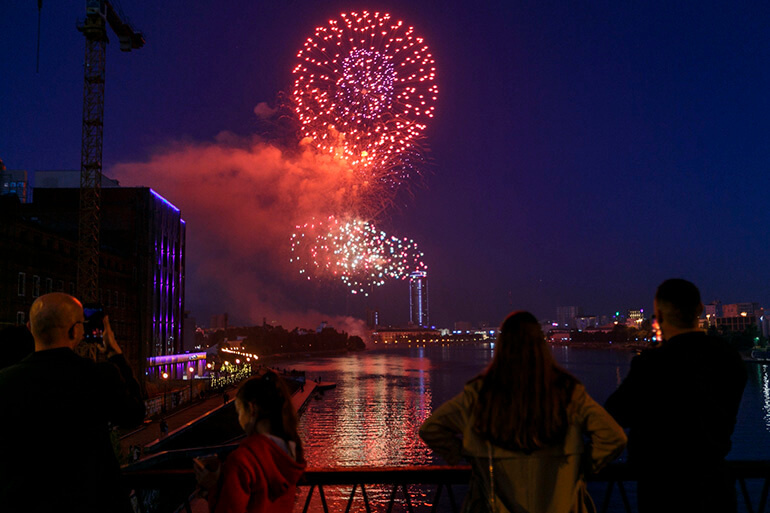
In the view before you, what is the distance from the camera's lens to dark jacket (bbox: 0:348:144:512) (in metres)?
2.89

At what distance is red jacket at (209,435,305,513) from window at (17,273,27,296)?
43760mm

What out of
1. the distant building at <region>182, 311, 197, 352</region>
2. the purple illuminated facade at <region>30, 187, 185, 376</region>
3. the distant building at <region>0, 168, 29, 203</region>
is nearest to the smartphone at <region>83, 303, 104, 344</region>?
the purple illuminated facade at <region>30, 187, 185, 376</region>

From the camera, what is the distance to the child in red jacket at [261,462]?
293 cm

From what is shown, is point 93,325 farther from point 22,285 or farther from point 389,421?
point 389,421

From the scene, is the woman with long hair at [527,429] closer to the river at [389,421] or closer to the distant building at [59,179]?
the river at [389,421]

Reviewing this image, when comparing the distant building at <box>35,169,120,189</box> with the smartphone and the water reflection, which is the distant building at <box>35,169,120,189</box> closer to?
the water reflection

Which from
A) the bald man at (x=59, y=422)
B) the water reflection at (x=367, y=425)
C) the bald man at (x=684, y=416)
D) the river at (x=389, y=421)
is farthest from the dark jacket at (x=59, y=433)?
the river at (x=389, y=421)

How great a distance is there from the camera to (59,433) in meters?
2.95

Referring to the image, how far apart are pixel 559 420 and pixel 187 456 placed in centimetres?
2502

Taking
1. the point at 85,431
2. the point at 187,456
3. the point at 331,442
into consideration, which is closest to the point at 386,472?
the point at 85,431

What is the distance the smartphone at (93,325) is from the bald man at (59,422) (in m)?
0.39

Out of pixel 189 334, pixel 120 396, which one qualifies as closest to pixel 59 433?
pixel 120 396

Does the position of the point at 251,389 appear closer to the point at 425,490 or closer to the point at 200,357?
the point at 425,490

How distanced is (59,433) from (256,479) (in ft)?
3.18
